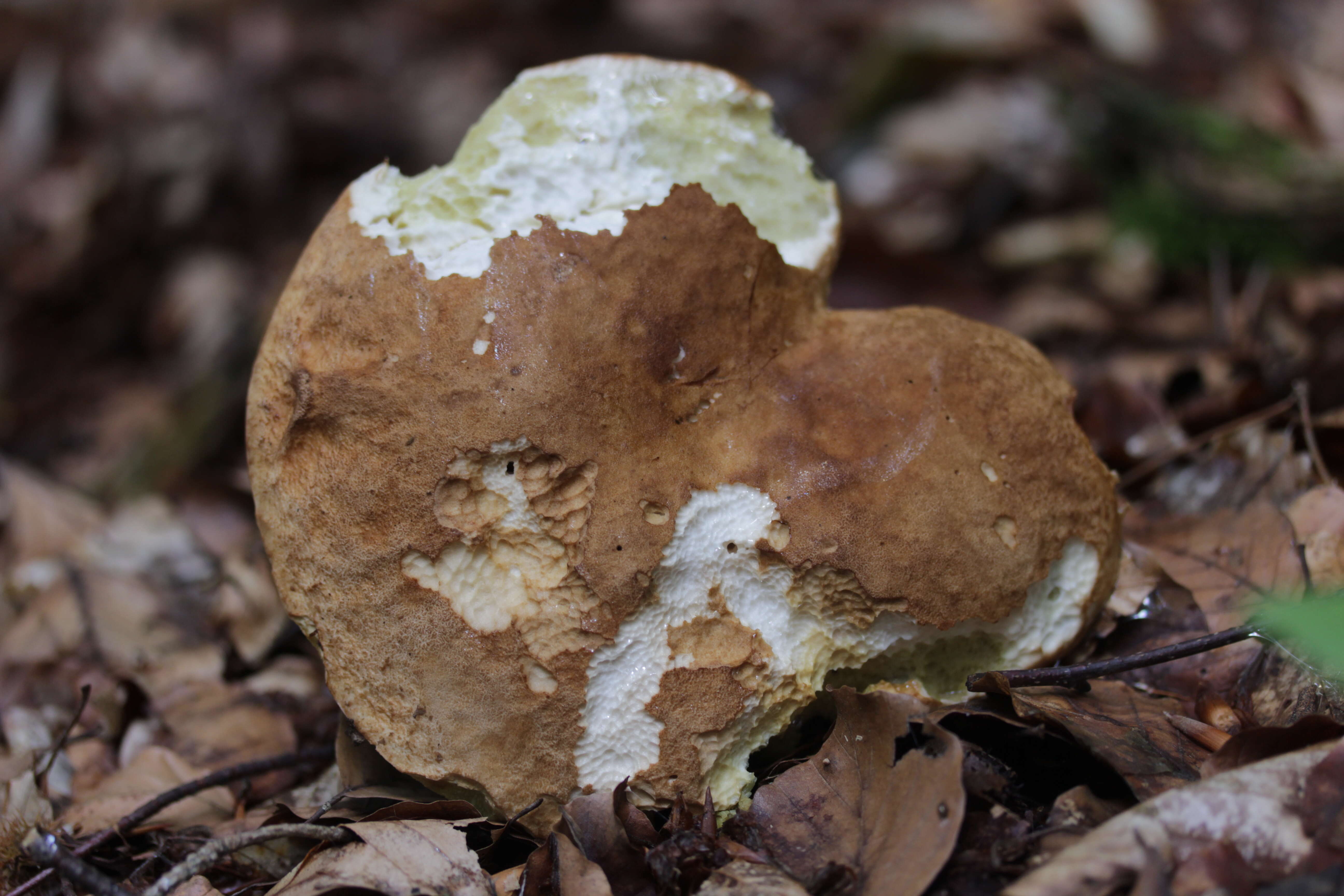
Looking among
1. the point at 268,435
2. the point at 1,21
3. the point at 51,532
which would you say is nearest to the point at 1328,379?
the point at 268,435

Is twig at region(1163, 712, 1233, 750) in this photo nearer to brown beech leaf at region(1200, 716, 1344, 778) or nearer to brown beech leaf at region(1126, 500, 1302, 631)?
brown beech leaf at region(1200, 716, 1344, 778)

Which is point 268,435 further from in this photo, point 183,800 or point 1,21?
point 1,21

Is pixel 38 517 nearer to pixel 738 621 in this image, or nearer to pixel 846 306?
pixel 738 621

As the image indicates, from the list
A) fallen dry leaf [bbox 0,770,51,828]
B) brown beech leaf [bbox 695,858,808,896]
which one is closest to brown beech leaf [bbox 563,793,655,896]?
brown beech leaf [bbox 695,858,808,896]

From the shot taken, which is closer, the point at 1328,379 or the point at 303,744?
the point at 303,744

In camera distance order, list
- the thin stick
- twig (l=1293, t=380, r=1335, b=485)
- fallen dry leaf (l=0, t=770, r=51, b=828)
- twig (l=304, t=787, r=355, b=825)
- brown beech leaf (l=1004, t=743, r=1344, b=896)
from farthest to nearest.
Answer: the thin stick < twig (l=1293, t=380, r=1335, b=485) < fallen dry leaf (l=0, t=770, r=51, b=828) < twig (l=304, t=787, r=355, b=825) < brown beech leaf (l=1004, t=743, r=1344, b=896)

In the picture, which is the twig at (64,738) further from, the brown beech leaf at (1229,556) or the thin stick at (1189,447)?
the thin stick at (1189,447)
